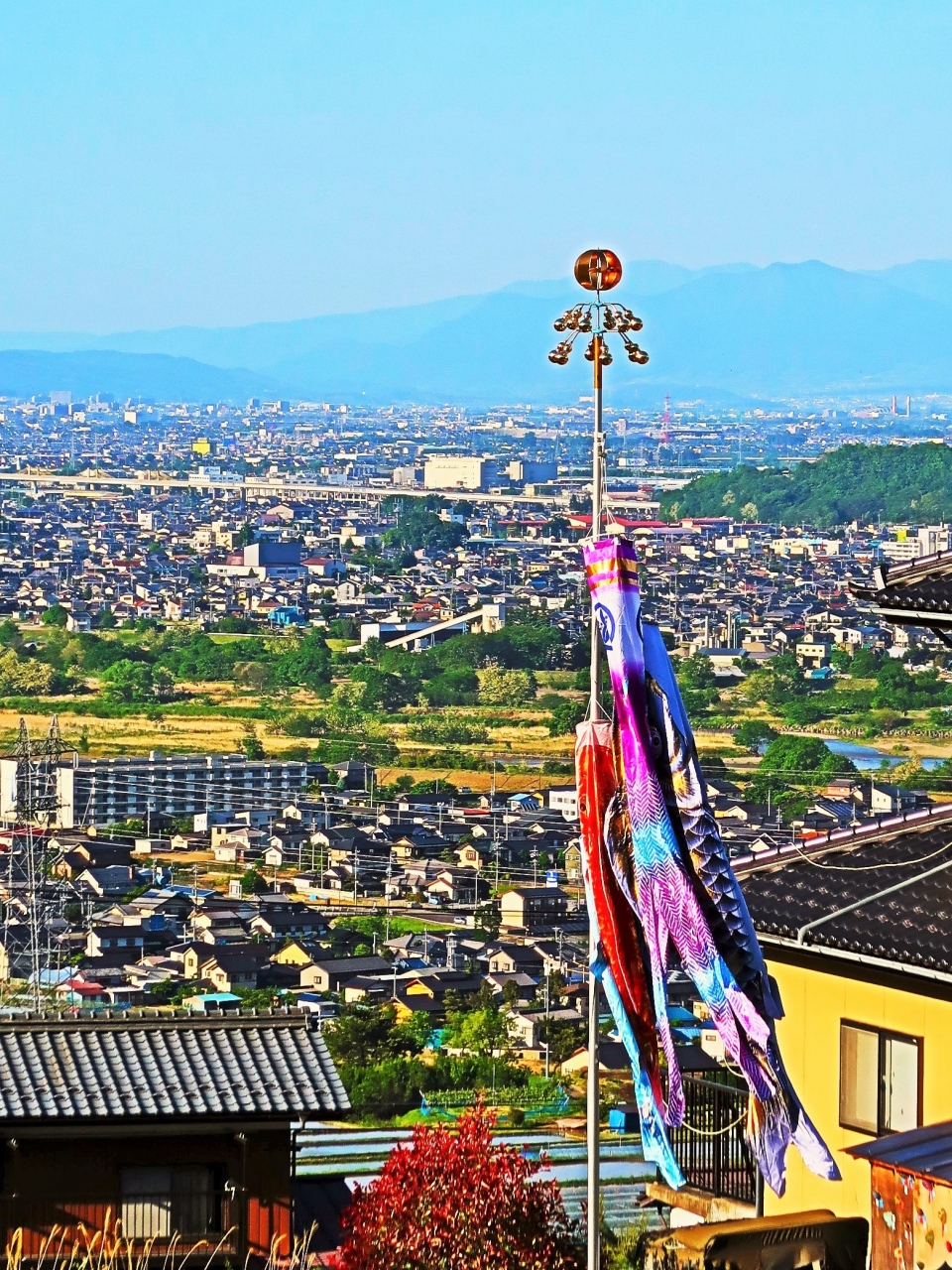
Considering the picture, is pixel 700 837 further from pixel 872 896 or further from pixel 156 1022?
pixel 156 1022

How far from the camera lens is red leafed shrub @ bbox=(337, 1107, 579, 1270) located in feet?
12.4

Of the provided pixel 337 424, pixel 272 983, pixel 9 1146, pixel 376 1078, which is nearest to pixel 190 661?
pixel 272 983

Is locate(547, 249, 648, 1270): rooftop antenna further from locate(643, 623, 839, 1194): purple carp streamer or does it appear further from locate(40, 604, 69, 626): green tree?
locate(40, 604, 69, 626): green tree

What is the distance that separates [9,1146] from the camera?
4.36m

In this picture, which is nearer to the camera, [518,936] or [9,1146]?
[9,1146]

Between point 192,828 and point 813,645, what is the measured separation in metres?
18.7

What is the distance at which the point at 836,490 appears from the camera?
7425 centimetres

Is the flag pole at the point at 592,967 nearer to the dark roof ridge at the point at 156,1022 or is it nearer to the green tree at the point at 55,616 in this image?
the dark roof ridge at the point at 156,1022

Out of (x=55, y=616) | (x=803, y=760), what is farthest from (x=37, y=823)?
(x=55, y=616)

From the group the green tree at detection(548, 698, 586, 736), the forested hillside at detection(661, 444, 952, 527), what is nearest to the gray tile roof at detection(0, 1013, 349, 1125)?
the green tree at detection(548, 698, 586, 736)

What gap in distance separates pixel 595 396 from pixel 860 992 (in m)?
1.28

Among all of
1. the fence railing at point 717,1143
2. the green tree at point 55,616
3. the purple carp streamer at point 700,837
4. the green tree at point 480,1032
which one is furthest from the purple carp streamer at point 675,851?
the green tree at point 55,616

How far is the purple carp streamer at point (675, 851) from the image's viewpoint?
302 cm

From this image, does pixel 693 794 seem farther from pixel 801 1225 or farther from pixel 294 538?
pixel 294 538
